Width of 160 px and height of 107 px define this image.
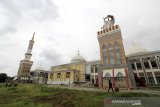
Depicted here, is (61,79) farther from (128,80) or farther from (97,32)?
(128,80)

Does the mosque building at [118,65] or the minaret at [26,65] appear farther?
the minaret at [26,65]

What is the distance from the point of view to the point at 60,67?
52.7 m

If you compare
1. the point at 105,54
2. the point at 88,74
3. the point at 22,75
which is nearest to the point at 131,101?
the point at 105,54

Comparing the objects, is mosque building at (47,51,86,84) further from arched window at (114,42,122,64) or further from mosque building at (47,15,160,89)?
arched window at (114,42,122,64)

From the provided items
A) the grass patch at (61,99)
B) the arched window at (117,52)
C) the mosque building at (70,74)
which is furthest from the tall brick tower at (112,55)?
the mosque building at (70,74)

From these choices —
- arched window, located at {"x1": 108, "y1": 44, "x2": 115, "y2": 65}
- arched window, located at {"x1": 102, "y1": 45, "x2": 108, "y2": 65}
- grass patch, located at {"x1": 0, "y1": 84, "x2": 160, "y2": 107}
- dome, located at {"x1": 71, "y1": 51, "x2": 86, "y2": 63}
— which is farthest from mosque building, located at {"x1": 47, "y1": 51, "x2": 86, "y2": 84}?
grass patch, located at {"x1": 0, "y1": 84, "x2": 160, "y2": 107}

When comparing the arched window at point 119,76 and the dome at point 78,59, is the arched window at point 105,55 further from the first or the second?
the dome at point 78,59

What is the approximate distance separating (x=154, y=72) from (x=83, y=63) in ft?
84.8

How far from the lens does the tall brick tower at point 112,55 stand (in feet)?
75.1

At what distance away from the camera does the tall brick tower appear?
22891 millimetres

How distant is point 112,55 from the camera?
2783cm

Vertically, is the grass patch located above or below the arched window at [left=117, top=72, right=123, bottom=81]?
below

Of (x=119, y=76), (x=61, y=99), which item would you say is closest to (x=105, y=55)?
(x=119, y=76)

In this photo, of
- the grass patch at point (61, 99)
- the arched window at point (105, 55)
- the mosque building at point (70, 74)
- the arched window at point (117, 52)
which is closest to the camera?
the grass patch at point (61, 99)
